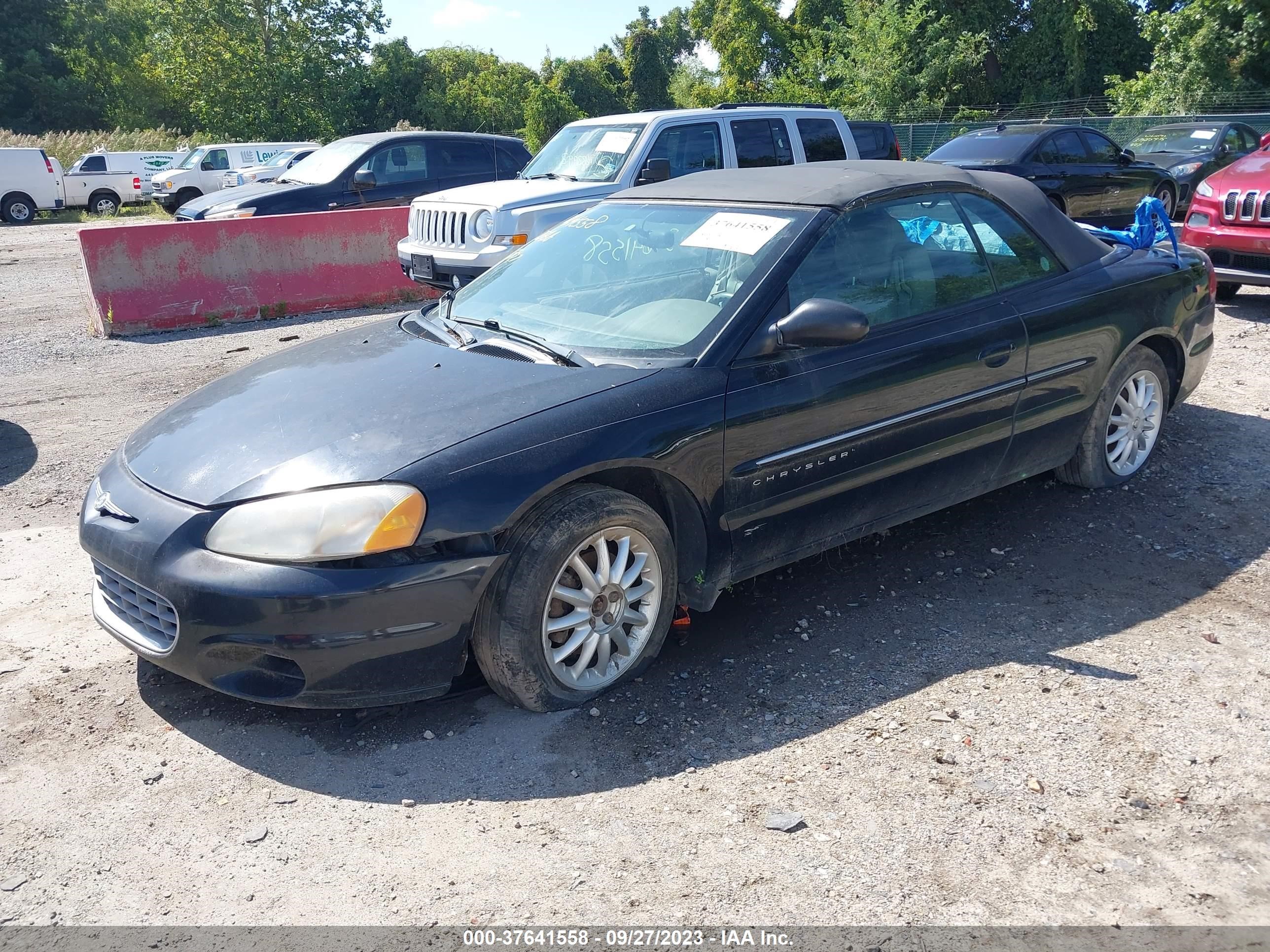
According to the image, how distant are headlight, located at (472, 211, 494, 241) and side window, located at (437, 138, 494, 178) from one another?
456 cm

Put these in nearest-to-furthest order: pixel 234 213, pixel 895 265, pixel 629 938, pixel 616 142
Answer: pixel 629 938
pixel 895 265
pixel 616 142
pixel 234 213

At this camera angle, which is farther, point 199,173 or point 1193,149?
point 199,173

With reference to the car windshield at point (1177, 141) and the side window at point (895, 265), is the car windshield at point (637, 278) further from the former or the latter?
the car windshield at point (1177, 141)

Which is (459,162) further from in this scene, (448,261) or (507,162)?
(448,261)

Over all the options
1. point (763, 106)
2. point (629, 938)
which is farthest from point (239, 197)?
point (629, 938)

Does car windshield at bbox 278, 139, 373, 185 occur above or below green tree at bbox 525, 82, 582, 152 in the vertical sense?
below

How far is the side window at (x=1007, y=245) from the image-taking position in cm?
456

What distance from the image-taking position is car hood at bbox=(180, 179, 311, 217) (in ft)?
43.0

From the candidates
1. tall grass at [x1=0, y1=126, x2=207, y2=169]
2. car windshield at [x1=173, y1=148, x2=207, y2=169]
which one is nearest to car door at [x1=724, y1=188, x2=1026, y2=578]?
car windshield at [x1=173, y1=148, x2=207, y2=169]

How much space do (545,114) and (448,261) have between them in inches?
1636

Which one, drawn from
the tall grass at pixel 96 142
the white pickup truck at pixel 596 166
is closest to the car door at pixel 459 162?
the white pickup truck at pixel 596 166

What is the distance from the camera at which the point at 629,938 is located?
98.7 inches

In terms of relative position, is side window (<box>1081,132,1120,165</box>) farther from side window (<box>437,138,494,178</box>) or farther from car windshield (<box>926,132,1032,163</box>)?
side window (<box>437,138,494,178</box>)

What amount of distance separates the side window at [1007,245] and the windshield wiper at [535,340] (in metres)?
1.92
